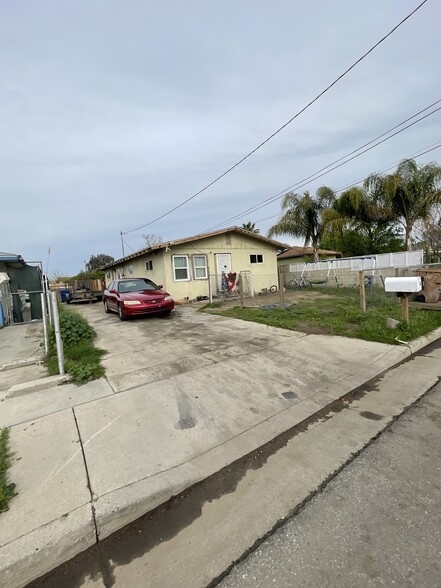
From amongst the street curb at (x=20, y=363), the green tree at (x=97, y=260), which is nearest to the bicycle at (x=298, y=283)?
the street curb at (x=20, y=363)

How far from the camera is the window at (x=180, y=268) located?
13930mm

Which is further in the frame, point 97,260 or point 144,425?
point 97,260

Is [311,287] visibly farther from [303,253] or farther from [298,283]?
[303,253]

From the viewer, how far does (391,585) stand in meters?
1.54

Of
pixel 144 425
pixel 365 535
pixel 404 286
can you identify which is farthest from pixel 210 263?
pixel 365 535

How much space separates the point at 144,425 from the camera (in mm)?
3150

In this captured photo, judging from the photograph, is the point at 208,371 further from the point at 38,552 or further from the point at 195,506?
the point at 38,552

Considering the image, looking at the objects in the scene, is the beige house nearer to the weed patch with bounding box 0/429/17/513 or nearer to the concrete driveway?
the concrete driveway

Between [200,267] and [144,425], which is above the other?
[200,267]

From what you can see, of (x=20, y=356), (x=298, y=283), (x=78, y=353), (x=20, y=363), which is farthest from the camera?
(x=298, y=283)

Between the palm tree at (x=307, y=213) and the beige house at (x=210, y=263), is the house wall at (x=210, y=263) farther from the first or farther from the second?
the palm tree at (x=307, y=213)

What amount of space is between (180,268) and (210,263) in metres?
1.70

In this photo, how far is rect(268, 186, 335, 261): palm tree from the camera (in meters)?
21.4

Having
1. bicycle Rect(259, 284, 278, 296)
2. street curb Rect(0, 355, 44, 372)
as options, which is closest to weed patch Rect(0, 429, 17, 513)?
street curb Rect(0, 355, 44, 372)
